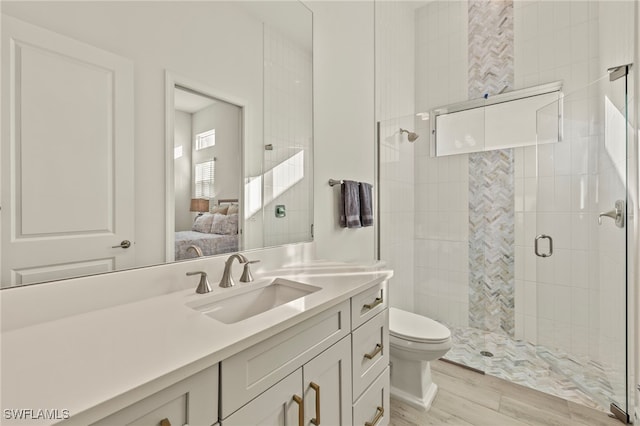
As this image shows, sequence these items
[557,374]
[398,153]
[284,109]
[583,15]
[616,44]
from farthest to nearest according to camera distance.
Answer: [398,153] → [583,15] → [557,374] → [616,44] → [284,109]

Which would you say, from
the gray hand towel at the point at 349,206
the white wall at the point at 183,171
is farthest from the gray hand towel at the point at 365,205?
the white wall at the point at 183,171

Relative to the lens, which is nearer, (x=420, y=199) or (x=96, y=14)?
(x=96, y=14)

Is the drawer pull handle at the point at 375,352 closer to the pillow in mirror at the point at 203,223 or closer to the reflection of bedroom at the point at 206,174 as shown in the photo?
the reflection of bedroom at the point at 206,174

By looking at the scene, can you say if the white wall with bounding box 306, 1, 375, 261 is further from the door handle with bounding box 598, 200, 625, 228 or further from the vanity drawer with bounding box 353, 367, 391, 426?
the door handle with bounding box 598, 200, 625, 228

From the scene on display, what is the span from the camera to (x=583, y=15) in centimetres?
222

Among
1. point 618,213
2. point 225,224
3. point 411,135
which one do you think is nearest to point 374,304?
point 225,224

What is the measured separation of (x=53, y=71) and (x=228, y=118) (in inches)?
22.6

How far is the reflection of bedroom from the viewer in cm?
107

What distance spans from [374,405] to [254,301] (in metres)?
0.73

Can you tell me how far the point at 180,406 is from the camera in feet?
1.84

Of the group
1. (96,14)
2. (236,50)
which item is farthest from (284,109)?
(96,14)

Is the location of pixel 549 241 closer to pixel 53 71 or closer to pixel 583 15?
pixel 583 15

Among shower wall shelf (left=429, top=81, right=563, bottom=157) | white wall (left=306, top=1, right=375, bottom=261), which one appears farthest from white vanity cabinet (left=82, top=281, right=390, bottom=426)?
shower wall shelf (left=429, top=81, right=563, bottom=157)

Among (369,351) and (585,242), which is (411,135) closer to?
(585,242)
